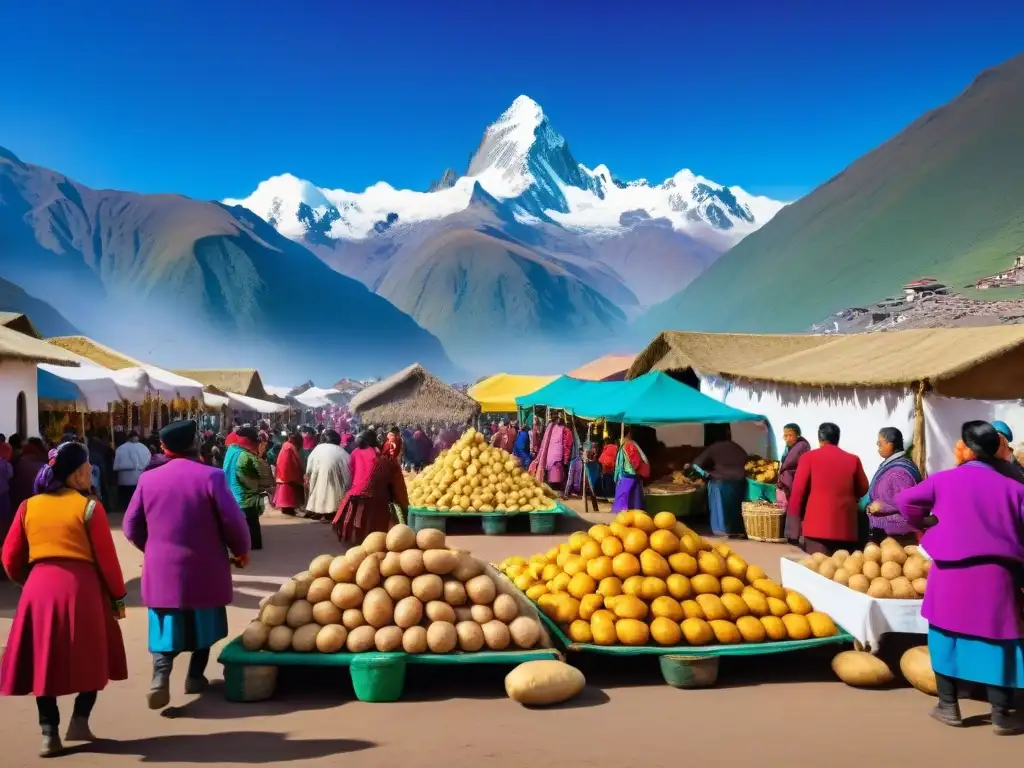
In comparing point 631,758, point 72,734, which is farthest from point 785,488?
point 72,734

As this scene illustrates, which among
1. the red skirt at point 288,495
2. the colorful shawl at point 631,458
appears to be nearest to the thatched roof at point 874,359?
the colorful shawl at point 631,458

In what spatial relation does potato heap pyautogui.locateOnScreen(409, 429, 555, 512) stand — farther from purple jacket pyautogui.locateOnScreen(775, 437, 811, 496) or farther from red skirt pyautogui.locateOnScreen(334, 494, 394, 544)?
red skirt pyautogui.locateOnScreen(334, 494, 394, 544)

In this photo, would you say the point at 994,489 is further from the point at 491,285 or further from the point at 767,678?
the point at 491,285

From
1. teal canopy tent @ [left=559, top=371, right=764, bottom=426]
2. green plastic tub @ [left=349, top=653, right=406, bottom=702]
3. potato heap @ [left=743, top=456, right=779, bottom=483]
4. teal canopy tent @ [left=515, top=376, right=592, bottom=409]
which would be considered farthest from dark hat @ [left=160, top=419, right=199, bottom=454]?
teal canopy tent @ [left=515, top=376, right=592, bottom=409]

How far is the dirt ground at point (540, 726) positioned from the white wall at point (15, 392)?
8.97 meters

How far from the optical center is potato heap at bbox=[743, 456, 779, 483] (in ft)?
40.9

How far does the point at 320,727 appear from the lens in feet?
14.2

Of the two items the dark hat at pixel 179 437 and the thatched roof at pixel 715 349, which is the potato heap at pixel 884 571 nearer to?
the dark hat at pixel 179 437

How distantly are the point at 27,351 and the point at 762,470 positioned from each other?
11.2 meters

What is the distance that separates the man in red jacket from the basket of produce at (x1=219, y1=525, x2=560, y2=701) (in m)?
2.80

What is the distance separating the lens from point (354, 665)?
185 inches

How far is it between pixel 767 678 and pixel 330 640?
272 cm

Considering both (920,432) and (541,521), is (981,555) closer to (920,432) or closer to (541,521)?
(920,432)

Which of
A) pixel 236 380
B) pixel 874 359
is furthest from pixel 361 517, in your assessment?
pixel 236 380
